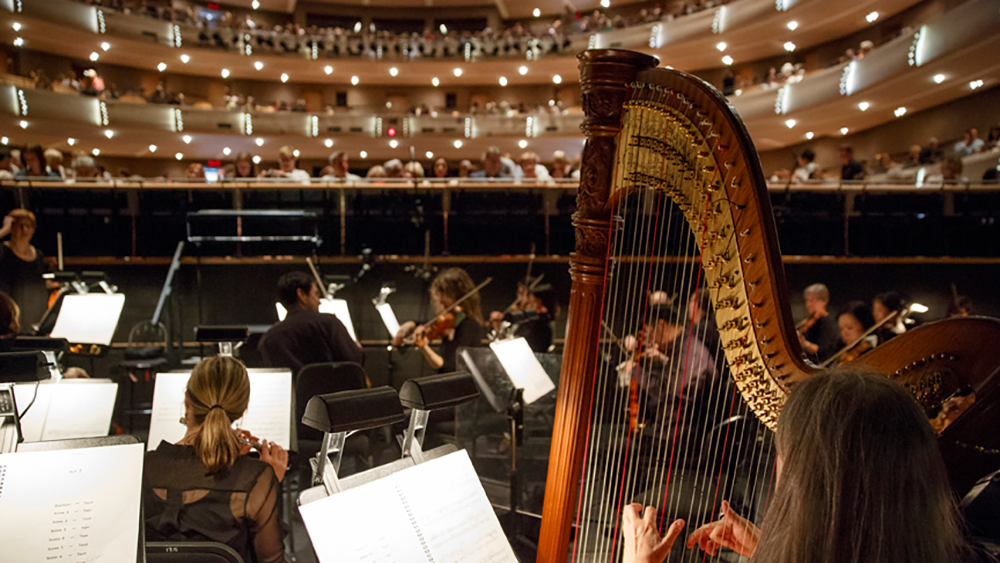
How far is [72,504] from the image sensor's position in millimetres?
1451

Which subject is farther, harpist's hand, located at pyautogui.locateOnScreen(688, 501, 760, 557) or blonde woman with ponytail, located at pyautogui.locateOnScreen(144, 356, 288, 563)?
blonde woman with ponytail, located at pyautogui.locateOnScreen(144, 356, 288, 563)

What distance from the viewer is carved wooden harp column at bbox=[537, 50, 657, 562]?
1542mm

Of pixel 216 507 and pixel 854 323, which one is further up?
pixel 854 323

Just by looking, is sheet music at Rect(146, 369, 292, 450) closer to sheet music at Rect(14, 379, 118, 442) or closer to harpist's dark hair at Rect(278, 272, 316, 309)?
sheet music at Rect(14, 379, 118, 442)

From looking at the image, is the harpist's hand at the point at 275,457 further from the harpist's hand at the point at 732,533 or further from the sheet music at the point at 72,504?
the harpist's hand at the point at 732,533

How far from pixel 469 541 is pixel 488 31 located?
21.1 meters

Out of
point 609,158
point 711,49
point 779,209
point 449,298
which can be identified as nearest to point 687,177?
point 609,158

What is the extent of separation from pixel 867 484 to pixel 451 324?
3.99 m

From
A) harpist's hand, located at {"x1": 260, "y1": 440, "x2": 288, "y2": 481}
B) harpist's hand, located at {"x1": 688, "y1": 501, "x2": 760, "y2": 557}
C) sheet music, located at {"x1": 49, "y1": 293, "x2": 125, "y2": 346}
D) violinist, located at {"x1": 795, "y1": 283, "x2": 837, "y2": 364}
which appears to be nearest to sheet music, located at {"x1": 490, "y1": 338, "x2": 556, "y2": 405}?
harpist's hand, located at {"x1": 260, "y1": 440, "x2": 288, "y2": 481}

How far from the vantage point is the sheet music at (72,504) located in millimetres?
1408

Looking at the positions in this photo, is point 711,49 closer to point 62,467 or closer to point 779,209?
point 779,209

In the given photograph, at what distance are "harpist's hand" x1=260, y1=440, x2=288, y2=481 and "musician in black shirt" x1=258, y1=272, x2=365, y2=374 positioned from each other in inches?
62.9

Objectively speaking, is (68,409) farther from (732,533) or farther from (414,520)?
(732,533)

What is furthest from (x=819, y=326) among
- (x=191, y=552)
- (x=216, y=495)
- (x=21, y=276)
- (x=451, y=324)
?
(x=21, y=276)
